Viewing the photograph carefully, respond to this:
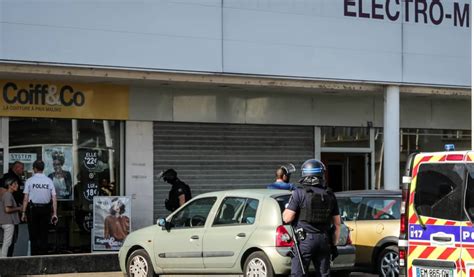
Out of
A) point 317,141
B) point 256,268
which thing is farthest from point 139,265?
point 317,141

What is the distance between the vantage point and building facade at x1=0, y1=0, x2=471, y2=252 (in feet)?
46.5

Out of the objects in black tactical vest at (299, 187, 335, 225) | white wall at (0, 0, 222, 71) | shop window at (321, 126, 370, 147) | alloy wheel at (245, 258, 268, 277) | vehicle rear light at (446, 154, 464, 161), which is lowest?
alloy wheel at (245, 258, 268, 277)

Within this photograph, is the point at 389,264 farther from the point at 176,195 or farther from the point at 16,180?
the point at 16,180

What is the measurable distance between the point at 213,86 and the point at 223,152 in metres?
1.70

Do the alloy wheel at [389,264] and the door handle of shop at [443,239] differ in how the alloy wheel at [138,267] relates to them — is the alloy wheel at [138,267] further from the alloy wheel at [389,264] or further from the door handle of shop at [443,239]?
the door handle of shop at [443,239]

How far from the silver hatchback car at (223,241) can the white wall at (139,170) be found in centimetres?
486

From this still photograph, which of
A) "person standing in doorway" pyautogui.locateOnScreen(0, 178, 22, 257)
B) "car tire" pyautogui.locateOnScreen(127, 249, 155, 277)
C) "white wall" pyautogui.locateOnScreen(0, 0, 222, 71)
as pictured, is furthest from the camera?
"person standing in doorway" pyautogui.locateOnScreen(0, 178, 22, 257)

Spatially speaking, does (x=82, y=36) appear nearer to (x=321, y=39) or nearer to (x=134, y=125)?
(x=134, y=125)

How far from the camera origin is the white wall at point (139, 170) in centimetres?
1653

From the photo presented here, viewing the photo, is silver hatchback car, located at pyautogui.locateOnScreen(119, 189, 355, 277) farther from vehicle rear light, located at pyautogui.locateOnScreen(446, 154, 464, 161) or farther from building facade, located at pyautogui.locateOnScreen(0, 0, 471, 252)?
building facade, located at pyautogui.locateOnScreen(0, 0, 471, 252)

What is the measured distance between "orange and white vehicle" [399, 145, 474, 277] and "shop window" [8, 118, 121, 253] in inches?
379

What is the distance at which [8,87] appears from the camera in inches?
597

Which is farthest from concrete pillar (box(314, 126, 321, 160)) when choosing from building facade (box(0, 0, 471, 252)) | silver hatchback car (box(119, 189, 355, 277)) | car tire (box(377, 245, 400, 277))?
silver hatchback car (box(119, 189, 355, 277))

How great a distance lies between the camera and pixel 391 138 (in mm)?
16781
